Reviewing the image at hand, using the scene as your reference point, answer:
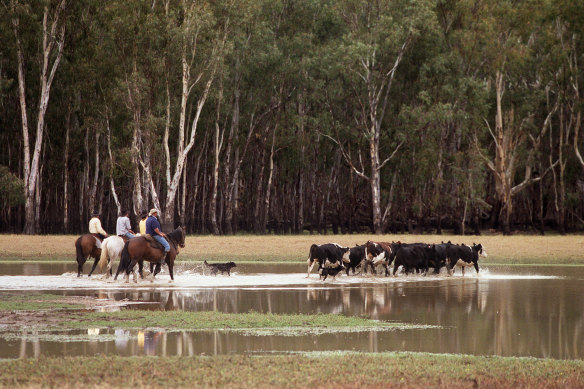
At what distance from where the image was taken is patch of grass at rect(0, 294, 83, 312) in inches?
761

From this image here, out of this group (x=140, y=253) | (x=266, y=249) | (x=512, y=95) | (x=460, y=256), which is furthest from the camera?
(x=512, y=95)

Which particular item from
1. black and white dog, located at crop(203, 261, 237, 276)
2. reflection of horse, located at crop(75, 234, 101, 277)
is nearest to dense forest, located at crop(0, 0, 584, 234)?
black and white dog, located at crop(203, 261, 237, 276)

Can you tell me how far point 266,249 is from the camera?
46625 millimetres

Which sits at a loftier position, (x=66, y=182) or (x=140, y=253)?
(x=66, y=182)

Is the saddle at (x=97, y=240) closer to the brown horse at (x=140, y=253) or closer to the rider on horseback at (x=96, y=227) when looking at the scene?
the rider on horseback at (x=96, y=227)

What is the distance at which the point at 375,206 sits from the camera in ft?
209

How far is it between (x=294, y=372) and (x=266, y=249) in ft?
115

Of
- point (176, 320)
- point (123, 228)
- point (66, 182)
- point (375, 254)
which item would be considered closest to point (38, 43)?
point (66, 182)

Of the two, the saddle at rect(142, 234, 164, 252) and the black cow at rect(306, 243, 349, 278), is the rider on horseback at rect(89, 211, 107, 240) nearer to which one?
the saddle at rect(142, 234, 164, 252)

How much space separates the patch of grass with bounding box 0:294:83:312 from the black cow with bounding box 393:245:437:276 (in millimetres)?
12452

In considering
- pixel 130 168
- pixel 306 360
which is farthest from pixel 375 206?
pixel 306 360

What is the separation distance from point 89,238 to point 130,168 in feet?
99.0

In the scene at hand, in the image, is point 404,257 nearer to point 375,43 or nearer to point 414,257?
point 414,257

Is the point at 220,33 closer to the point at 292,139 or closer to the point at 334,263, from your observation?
the point at 292,139
